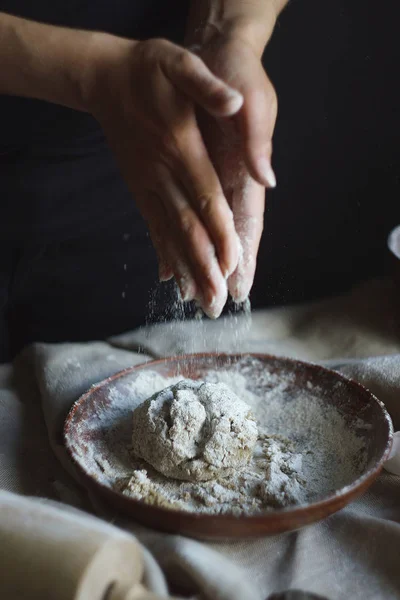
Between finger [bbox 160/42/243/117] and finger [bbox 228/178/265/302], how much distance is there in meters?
0.12

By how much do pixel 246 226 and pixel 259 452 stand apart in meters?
0.24

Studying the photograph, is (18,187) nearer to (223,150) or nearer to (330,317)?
(223,150)

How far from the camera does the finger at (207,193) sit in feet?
2.28

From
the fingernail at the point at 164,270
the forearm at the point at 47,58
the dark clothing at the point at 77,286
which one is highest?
the forearm at the point at 47,58

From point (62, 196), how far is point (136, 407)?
40 centimetres

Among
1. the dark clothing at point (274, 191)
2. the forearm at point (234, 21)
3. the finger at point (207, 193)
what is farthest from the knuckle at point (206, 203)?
the dark clothing at point (274, 191)

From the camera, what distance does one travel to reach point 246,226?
760 mm

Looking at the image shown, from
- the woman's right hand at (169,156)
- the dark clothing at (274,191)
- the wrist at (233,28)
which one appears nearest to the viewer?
the woman's right hand at (169,156)

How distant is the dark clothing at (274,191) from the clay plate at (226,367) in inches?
13.0

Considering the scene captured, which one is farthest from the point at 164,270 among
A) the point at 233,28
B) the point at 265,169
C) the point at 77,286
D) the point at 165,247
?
the point at 77,286

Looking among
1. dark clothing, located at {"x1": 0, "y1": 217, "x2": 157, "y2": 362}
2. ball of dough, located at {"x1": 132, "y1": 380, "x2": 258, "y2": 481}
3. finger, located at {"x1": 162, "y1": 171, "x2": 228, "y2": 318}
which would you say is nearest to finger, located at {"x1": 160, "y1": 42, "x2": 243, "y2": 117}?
finger, located at {"x1": 162, "y1": 171, "x2": 228, "y2": 318}

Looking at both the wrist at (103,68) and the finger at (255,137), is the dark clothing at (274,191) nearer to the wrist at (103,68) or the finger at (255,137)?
the wrist at (103,68)

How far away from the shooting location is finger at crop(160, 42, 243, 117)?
616 millimetres

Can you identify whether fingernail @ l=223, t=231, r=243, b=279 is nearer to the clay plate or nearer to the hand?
the hand
